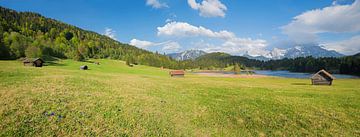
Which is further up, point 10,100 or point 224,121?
point 10,100

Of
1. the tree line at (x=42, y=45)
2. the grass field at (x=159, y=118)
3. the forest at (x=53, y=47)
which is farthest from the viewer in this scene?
the forest at (x=53, y=47)

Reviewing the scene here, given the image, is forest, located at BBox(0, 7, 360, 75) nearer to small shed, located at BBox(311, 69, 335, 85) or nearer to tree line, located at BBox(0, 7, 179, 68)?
tree line, located at BBox(0, 7, 179, 68)

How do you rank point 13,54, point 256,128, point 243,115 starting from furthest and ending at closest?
point 13,54, point 243,115, point 256,128

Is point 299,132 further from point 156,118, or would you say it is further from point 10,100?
point 10,100

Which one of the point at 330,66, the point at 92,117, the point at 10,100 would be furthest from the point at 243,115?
the point at 330,66

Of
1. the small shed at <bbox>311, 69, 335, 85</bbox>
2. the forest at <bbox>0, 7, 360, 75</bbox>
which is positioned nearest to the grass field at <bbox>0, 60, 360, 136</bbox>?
the small shed at <bbox>311, 69, 335, 85</bbox>

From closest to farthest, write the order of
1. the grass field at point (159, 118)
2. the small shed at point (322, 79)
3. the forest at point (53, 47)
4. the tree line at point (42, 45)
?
the grass field at point (159, 118)
the small shed at point (322, 79)
the tree line at point (42, 45)
the forest at point (53, 47)

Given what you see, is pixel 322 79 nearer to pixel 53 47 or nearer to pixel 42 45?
pixel 42 45

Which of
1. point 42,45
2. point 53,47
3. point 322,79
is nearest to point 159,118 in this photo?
point 322,79

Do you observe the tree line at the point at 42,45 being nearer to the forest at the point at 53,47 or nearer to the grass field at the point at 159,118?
the forest at the point at 53,47

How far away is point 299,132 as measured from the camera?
12.0 metres

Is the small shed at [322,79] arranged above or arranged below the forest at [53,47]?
below

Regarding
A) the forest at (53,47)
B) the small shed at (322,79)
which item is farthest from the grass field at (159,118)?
the forest at (53,47)

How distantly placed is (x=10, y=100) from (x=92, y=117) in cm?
607
